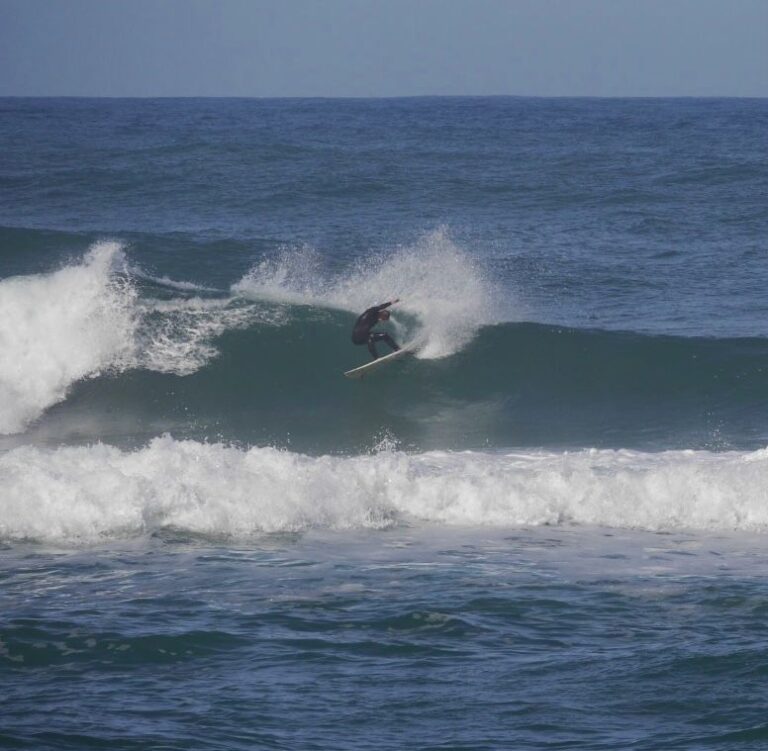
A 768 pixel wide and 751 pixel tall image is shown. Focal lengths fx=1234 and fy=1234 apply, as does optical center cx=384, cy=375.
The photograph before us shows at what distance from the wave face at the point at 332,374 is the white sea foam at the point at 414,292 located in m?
0.05

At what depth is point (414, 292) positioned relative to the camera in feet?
64.3

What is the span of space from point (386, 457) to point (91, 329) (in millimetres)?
7105

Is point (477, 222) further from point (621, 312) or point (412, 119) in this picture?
point (412, 119)

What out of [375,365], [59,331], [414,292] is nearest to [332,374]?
[375,365]

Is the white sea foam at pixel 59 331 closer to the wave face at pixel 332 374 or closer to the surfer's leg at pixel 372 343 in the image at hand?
the wave face at pixel 332 374

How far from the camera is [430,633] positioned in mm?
7906

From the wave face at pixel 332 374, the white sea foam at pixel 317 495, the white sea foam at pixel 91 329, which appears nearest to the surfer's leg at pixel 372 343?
the wave face at pixel 332 374

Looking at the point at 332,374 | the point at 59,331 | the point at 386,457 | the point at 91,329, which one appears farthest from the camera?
the point at 91,329

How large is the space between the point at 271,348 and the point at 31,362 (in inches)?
137

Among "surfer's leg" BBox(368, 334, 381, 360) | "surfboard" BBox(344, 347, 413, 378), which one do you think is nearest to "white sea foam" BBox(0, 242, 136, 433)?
"surfboard" BBox(344, 347, 413, 378)

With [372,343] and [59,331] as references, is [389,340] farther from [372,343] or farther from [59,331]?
[59,331]

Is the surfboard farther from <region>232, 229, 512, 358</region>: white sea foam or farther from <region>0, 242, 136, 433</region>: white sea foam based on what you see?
<region>0, 242, 136, 433</region>: white sea foam

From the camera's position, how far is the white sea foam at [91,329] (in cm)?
1686

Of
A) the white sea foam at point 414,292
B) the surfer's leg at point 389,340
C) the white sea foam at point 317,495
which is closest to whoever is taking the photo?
the white sea foam at point 317,495
